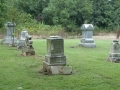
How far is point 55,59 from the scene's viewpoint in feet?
28.8

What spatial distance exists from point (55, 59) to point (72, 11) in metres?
32.3

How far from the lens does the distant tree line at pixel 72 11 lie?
39281 mm

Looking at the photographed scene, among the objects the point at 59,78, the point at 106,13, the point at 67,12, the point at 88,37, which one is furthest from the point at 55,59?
the point at 106,13

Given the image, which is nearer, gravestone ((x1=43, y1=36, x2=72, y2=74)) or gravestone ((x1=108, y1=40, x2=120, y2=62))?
gravestone ((x1=43, y1=36, x2=72, y2=74))

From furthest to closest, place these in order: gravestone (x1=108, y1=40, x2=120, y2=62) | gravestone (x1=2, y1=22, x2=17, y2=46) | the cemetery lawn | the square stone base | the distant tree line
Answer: the distant tree line → gravestone (x1=2, y1=22, x2=17, y2=46) → gravestone (x1=108, y1=40, x2=120, y2=62) → the square stone base → the cemetery lawn

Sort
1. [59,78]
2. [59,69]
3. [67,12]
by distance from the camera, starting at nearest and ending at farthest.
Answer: [59,78], [59,69], [67,12]

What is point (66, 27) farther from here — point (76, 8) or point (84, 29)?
point (84, 29)

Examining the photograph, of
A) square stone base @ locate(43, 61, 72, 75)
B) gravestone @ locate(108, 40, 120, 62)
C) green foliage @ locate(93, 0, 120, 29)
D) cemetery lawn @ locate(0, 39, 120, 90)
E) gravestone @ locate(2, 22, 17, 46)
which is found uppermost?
green foliage @ locate(93, 0, 120, 29)

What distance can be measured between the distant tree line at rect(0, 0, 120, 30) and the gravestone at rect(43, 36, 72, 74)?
29.9 m

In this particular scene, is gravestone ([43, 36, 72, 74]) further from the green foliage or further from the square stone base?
the green foliage

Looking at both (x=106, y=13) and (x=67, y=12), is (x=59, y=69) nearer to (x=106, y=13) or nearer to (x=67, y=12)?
(x=67, y=12)

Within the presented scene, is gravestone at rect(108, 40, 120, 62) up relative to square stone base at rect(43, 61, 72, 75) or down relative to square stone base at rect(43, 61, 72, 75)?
up

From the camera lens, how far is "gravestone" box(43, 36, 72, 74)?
8594mm

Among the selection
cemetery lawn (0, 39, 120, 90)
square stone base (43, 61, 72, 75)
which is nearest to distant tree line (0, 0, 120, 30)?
cemetery lawn (0, 39, 120, 90)
